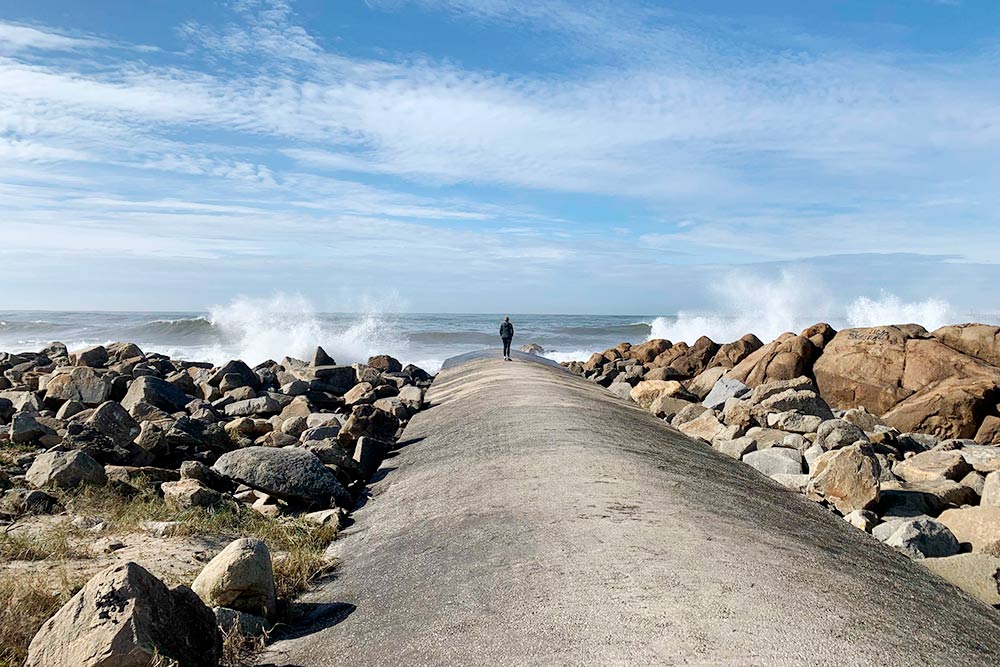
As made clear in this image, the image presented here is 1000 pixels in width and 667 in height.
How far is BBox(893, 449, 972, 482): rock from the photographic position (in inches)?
344

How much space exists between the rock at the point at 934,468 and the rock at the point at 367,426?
20.3 ft

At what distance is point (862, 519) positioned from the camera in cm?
679

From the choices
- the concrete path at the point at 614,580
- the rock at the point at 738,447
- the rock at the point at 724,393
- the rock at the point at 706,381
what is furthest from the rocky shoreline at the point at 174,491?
the rock at the point at 706,381

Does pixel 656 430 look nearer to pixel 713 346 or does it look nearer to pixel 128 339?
pixel 713 346

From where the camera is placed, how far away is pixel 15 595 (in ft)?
13.6

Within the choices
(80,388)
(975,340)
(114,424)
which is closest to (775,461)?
(114,424)

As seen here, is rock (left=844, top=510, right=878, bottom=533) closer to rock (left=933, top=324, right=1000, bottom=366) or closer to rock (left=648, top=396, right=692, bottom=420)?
rock (left=648, top=396, right=692, bottom=420)

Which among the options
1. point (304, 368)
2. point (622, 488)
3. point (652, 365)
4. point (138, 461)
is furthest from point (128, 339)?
point (622, 488)

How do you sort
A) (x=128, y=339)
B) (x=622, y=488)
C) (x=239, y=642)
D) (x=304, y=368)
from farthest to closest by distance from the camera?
(x=128, y=339), (x=304, y=368), (x=622, y=488), (x=239, y=642)

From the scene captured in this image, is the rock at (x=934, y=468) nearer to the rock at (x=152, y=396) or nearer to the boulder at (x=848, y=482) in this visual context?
the boulder at (x=848, y=482)

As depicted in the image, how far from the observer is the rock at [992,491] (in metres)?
7.38

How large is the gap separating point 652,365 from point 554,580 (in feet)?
61.0

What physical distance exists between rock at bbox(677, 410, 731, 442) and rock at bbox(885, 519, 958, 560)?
15.2 ft

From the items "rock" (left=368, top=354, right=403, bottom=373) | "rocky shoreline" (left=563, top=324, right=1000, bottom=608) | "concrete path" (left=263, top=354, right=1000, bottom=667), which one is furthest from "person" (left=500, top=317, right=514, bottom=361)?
"concrete path" (left=263, top=354, right=1000, bottom=667)
